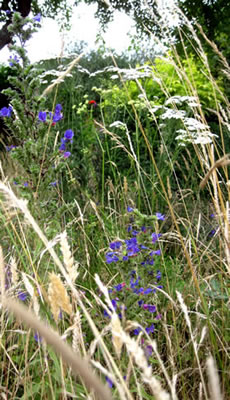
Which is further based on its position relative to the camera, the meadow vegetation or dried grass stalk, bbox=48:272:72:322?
the meadow vegetation

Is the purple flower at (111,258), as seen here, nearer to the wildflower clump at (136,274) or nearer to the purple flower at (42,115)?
the wildflower clump at (136,274)

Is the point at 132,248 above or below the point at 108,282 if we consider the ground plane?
above

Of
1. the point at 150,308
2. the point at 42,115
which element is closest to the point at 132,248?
the point at 150,308

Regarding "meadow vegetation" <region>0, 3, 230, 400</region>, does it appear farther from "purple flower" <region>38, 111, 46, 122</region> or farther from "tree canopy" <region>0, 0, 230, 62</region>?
"tree canopy" <region>0, 0, 230, 62</region>

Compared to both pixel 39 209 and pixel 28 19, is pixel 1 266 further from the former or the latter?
pixel 28 19

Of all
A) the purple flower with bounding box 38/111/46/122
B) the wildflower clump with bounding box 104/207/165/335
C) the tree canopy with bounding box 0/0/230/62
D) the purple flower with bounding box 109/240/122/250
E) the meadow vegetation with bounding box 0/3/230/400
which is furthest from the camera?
the tree canopy with bounding box 0/0/230/62

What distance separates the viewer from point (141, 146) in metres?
4.99

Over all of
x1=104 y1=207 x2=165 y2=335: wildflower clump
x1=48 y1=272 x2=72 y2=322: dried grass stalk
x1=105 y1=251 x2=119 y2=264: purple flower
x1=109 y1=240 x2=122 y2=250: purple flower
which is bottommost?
x1=104 y1=207 x2=165 y2=335: wildflower clump

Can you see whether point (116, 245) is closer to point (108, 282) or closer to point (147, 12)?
point (108, 282)

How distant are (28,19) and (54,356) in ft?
5.40

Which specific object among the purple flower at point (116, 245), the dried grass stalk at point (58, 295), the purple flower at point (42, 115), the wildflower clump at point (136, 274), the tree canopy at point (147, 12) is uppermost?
the tree canopy at point (147, 12)

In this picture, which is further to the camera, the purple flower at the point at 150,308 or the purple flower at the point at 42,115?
the purple flower at the point at 42,115

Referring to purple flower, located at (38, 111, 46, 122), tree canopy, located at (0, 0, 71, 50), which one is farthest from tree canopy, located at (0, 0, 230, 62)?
purple flower, located at (38, 111, 46, 122)

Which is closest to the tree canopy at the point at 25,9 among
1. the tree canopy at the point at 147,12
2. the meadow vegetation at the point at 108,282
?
the tree canopy at the point at 147,12
